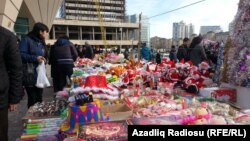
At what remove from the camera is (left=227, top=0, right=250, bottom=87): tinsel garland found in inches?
120

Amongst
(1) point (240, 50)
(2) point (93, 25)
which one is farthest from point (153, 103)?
(2) point (93, 25)

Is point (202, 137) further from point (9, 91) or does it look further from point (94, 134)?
point (9, 91)

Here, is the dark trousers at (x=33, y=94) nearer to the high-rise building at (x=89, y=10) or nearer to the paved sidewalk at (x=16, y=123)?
the paved sidewalk at (x=16, y=123)

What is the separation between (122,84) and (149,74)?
0.37 metres

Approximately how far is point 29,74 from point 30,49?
0.35 metres

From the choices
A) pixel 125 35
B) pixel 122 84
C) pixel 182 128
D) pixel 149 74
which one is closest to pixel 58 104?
pixel 122 84

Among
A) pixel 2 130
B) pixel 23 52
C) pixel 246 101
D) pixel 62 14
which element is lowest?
pixel 2 130

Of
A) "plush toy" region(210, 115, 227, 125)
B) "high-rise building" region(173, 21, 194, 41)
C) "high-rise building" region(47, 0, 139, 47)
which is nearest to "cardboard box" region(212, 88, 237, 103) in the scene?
"plush toy" region(210, 115, 227, 125)

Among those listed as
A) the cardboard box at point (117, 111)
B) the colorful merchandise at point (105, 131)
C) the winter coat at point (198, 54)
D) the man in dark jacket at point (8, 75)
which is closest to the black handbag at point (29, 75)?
the man in dark jacket at point (8, 75)

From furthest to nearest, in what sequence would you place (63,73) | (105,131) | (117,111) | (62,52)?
(63,73) < (62,52) < (117,111) < (105,131)

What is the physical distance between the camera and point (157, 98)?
2969mm

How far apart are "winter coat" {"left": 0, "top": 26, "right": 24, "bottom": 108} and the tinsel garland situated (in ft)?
6.67

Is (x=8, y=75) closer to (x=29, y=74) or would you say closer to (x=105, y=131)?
(x=105, y=131)

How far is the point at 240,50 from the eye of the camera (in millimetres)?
3174
